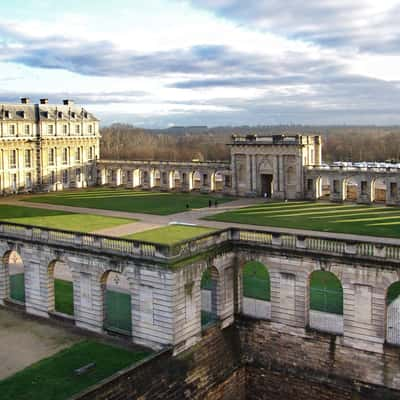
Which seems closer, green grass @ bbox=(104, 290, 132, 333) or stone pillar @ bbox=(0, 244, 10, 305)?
green grass @ bbox=(104, 290, 132, 333)

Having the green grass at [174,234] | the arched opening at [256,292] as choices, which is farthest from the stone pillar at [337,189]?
the green grass at [174,234]

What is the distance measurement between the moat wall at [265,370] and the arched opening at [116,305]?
10.3 ft

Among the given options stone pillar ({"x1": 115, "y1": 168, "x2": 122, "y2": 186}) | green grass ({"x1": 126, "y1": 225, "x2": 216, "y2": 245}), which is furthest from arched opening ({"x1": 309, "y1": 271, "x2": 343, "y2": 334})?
stone pillar ({"x1": 115, "y1": 168, "x2": 122, "y2": 186})

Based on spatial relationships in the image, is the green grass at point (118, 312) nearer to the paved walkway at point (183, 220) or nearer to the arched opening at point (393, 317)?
the paved walkway at point (183, 220)

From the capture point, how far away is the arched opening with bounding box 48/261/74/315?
86.6 ft

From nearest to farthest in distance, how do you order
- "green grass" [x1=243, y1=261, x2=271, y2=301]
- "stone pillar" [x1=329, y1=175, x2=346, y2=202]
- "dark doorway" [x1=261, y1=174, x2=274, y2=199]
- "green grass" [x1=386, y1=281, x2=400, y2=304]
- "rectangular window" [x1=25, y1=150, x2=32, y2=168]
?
"green grass" [x1=386, y1=281, x2=400, y2=304] → "green grass" [x1=243, y1=261, x2=271, y2=301] → "stone pillar" [x1=329, y1=175, x2=346, y2=202] → "dark doorway" [x1=261, y1=174, x2=274, y2=199] → "rectangular window" [x1=25, y1=150, x2=32, y2=168]

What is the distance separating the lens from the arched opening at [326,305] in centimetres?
2428

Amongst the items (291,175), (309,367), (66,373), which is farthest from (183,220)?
(66,373)

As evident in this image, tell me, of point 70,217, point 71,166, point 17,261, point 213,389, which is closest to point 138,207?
point 70,217

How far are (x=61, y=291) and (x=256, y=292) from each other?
10.2m

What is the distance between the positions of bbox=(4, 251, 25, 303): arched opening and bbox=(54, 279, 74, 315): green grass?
5.76 ft

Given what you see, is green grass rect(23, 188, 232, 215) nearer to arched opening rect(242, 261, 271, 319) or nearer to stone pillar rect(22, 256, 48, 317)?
arched opening rect(242, 261, 271, 319)

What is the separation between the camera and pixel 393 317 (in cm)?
2473

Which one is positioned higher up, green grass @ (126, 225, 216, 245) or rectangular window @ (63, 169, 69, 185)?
rectangular window @ (63, 169, 69, 185)
